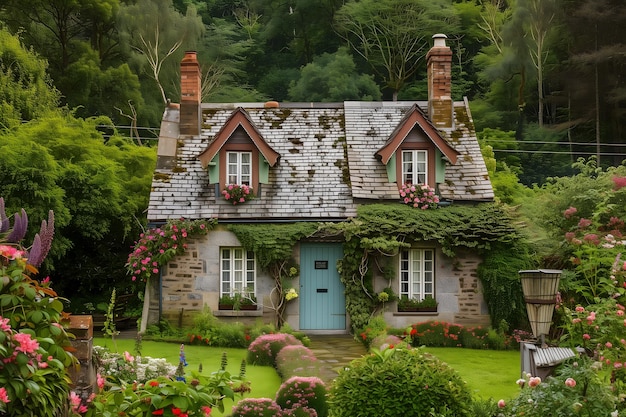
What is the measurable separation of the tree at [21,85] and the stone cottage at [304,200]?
315 inches

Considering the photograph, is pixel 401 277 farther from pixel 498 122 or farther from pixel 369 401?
pixel 498 122

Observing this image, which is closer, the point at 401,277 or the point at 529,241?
the point at 529,241

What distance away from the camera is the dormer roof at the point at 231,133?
59.0 feet

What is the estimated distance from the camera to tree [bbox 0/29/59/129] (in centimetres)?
2436

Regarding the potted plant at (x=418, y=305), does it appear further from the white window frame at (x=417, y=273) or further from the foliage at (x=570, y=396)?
the foliage at (x=570, y=396)

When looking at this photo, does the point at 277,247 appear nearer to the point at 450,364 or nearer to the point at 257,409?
the point at 450,364

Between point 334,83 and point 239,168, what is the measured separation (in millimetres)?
20077

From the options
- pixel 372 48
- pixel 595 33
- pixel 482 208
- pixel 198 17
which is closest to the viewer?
pixel 482 208

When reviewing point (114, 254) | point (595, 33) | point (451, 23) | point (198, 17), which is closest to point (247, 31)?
point (198, 17)

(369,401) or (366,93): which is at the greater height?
(366,93)

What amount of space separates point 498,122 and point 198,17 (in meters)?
17.1

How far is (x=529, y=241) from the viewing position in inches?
664

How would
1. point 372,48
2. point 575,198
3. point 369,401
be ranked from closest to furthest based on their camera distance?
point 369,401
point 575,198
point 372,48

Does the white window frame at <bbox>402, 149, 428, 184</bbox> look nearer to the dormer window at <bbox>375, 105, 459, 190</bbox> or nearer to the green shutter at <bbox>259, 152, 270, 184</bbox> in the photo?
the dormer window at <bbox>375, 105, 459, 190</bbox>
